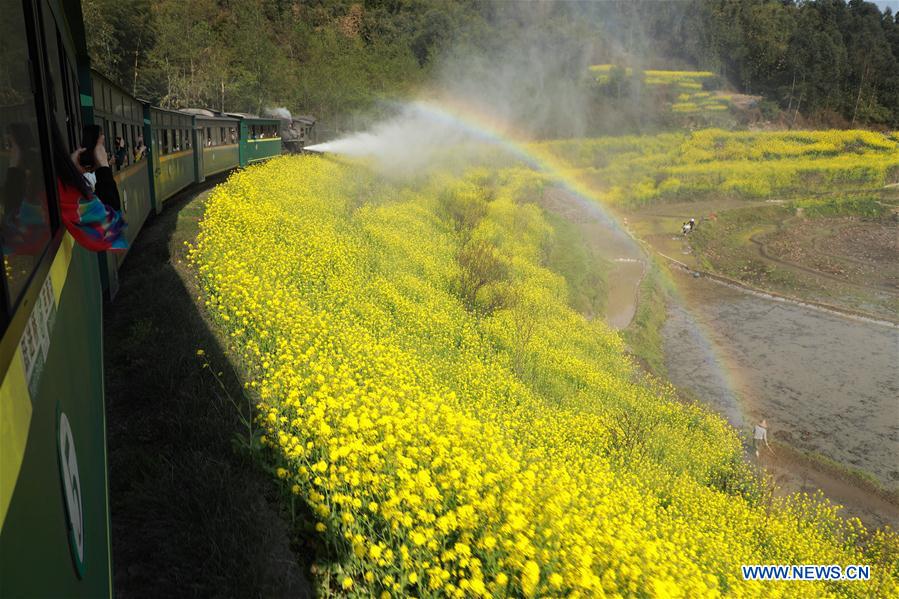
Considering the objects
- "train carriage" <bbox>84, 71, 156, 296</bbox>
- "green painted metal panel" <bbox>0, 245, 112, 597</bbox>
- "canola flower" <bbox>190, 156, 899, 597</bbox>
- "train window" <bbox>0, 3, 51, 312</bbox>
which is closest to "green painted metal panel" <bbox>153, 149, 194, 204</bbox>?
"train carriage" <bbox>84, 71, 156, 296</bbox>

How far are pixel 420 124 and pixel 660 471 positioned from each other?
54732mm

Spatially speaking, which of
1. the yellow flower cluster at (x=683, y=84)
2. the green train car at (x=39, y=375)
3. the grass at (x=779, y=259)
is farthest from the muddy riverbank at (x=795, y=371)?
the yellow flower cluster at (x=683, y=84)

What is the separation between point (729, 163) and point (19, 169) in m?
79.6

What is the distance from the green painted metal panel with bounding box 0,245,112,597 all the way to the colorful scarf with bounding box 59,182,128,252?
21cm

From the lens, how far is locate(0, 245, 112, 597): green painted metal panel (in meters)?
1.30

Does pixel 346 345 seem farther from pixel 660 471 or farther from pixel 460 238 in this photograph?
pixel 460 238

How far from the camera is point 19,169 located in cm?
183

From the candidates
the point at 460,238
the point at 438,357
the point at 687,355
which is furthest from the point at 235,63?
the point at 438,357

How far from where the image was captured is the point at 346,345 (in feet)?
26.7

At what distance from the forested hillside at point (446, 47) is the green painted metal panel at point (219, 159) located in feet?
76.3

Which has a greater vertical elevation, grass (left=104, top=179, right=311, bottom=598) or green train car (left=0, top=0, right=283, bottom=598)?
green train car (left=0, top=0, right=283, bottom=598)

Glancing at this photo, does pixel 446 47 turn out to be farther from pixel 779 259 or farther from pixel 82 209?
pixel 82 209

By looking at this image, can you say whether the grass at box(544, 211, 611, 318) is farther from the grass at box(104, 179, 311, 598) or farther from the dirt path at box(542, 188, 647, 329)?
the grass at box(104, 179, 311, 598)

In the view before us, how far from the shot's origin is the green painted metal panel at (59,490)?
1.30 meters
